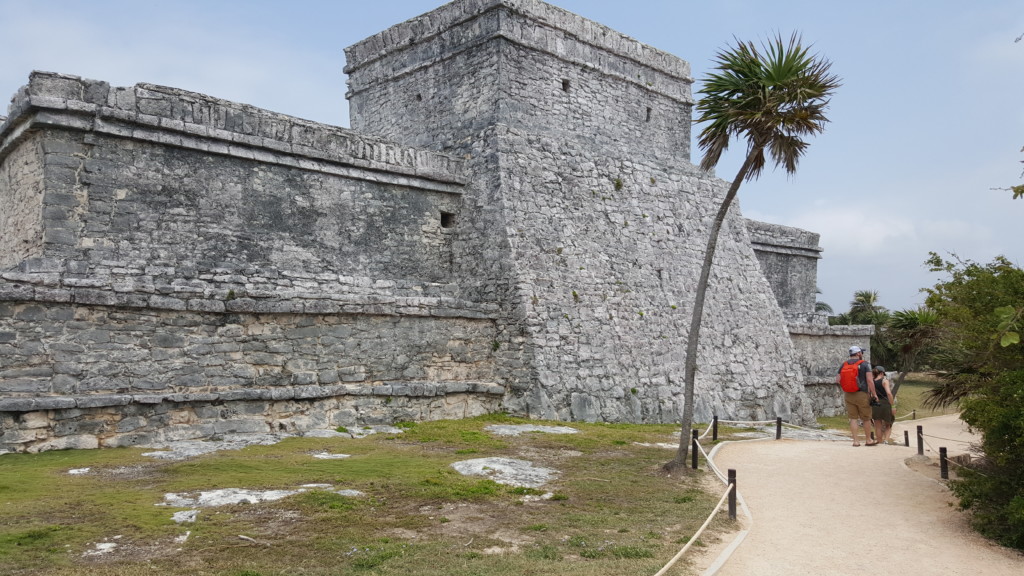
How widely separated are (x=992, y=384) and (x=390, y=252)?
28.7 feet

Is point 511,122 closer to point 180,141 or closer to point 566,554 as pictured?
point 180,141

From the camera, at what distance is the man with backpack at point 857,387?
11.2 meters

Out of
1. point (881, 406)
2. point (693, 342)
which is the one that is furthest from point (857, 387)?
point (693, 342)

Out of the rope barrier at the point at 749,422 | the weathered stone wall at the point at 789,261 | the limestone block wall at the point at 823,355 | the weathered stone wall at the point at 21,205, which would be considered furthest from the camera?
the weathered stone wall at the point at 789,261

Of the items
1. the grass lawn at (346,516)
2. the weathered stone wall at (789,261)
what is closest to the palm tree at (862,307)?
the weathered stone wall at (789,261)

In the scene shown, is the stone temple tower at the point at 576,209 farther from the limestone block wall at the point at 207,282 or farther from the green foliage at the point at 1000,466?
the green foliage at the point at 1000,466

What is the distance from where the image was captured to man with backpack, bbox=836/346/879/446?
1118cm

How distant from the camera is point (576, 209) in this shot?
14383 mm

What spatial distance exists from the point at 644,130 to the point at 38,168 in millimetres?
10610

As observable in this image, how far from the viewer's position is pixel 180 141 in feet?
35.7

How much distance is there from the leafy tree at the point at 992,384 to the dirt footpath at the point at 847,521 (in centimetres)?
26

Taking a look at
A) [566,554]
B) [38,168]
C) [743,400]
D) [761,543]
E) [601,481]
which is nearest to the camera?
[566,554]

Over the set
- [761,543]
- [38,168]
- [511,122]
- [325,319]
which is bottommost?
[761,543]

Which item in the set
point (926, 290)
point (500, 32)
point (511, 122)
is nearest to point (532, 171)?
point (511, 122)
